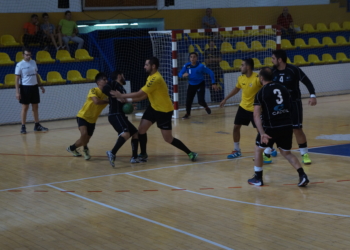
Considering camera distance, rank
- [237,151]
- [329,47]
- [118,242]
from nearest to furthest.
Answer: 1. [118,242]
2. [237,151]
3. [329,47]

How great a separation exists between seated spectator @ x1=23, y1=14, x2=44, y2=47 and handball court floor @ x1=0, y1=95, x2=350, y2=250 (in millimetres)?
6185

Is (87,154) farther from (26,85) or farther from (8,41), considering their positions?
(8,41)

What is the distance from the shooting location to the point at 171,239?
6.02 m

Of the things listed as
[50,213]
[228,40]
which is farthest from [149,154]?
[228,40]

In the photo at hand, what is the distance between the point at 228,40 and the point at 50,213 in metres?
13.8

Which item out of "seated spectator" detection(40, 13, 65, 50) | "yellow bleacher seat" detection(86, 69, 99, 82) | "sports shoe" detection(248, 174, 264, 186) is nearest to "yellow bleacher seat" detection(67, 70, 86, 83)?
"yellow bleacher seat" detection(86, 69, 99, 82)

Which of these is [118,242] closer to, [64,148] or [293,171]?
[293,171]

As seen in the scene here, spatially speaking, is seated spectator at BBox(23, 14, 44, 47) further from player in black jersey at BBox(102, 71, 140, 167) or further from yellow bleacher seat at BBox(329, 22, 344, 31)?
yellow bleacher seat at BBox(329, 22, 344, 31)

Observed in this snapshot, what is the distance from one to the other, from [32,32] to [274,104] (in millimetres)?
11870

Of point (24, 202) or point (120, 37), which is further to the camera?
point (120, 37)

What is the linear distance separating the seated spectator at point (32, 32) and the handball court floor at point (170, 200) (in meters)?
6.18

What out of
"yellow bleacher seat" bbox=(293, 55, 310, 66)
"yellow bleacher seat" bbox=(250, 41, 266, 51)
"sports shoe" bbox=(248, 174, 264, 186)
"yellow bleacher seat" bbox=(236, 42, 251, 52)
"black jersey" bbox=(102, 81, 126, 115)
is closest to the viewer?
"sports shoe" bbox=(248, 174, 264, 186)

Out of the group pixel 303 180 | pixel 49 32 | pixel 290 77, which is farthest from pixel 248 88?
pixel 49 32

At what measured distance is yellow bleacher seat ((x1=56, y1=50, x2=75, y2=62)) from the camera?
697 inches
